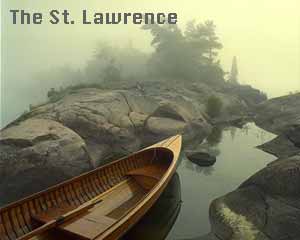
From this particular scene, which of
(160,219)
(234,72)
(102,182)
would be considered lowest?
(234,72)

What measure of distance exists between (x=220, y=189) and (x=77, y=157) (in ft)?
24.3

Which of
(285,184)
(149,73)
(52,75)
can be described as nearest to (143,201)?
(285,184)

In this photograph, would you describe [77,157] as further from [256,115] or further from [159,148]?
[256,115]

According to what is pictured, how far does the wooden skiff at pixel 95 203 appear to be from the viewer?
9453 millimetres

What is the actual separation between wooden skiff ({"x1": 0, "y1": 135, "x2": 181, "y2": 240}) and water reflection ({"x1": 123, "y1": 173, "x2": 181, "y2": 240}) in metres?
0.78

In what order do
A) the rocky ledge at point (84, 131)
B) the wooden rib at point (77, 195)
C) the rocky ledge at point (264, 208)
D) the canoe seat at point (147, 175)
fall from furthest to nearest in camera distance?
1. the rocky ledge at point (84, 131)
2. the canoe seat at point (147, 175)
3. the wooden rib at point (77, 195)
4. the rocky ledge at point (264, 208)

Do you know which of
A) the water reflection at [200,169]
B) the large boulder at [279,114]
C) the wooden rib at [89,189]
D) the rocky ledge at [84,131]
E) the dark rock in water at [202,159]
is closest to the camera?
the wooden rib at [89,189]

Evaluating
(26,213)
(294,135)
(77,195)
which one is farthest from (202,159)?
(26,213)

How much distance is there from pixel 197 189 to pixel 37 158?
7859 millimetres

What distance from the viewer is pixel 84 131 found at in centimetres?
2103

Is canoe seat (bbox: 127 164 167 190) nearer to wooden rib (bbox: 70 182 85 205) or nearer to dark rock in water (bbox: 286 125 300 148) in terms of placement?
wooden rib (bbox: 70 182 85 205)

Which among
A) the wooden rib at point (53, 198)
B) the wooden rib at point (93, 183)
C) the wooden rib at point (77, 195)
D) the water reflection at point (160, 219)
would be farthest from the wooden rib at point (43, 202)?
the water reflection at point (160, 219)

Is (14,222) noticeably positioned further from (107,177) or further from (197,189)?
(197,189)

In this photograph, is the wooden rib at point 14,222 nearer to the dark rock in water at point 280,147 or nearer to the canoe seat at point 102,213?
the canoe seat at point 102,213
